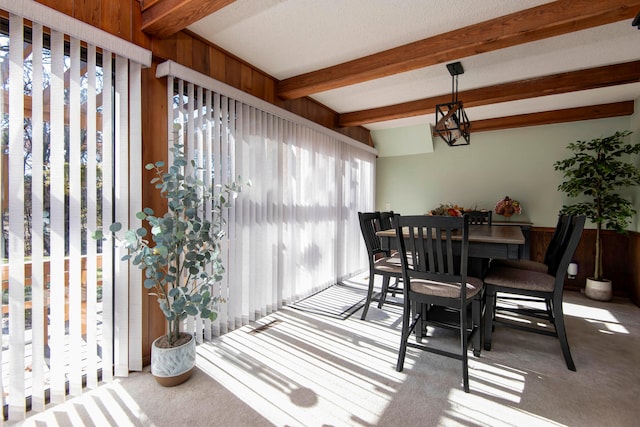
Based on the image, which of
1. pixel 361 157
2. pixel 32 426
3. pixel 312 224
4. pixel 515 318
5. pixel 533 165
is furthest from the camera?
pixel 361 157

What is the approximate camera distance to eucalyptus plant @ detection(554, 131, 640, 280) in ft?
11.6

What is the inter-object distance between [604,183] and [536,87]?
1.77m

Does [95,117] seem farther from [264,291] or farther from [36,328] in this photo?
[264,291]

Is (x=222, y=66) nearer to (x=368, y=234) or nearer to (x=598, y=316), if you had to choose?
(x=368, y=234)

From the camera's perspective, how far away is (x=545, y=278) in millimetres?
2256

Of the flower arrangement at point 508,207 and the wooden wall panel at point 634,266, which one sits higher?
the flower arrangement at point 508,207

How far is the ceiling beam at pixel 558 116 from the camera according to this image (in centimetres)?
388

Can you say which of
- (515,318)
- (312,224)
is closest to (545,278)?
(515,318)

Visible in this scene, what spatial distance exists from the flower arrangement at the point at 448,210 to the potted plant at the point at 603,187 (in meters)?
1.28

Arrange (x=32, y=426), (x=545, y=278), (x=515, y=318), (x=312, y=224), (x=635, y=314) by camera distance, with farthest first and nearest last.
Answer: (x=312, y=224)
(x=635, y=314)
(x=515, y=318)
(x=545, y=278)
(x=32, y=426)

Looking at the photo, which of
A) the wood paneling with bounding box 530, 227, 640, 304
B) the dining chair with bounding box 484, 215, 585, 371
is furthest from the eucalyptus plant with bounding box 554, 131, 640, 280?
the dining chair with bounding box 484, 215, 585, 371

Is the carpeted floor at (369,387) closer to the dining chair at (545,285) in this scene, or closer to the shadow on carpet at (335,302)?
the dining chair at (545,285)

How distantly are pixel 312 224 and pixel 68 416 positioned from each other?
270 cm

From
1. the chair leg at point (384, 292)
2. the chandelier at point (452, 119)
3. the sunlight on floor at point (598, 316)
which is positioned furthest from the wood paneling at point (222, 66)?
the sunlight on floor at point (598, 316)
